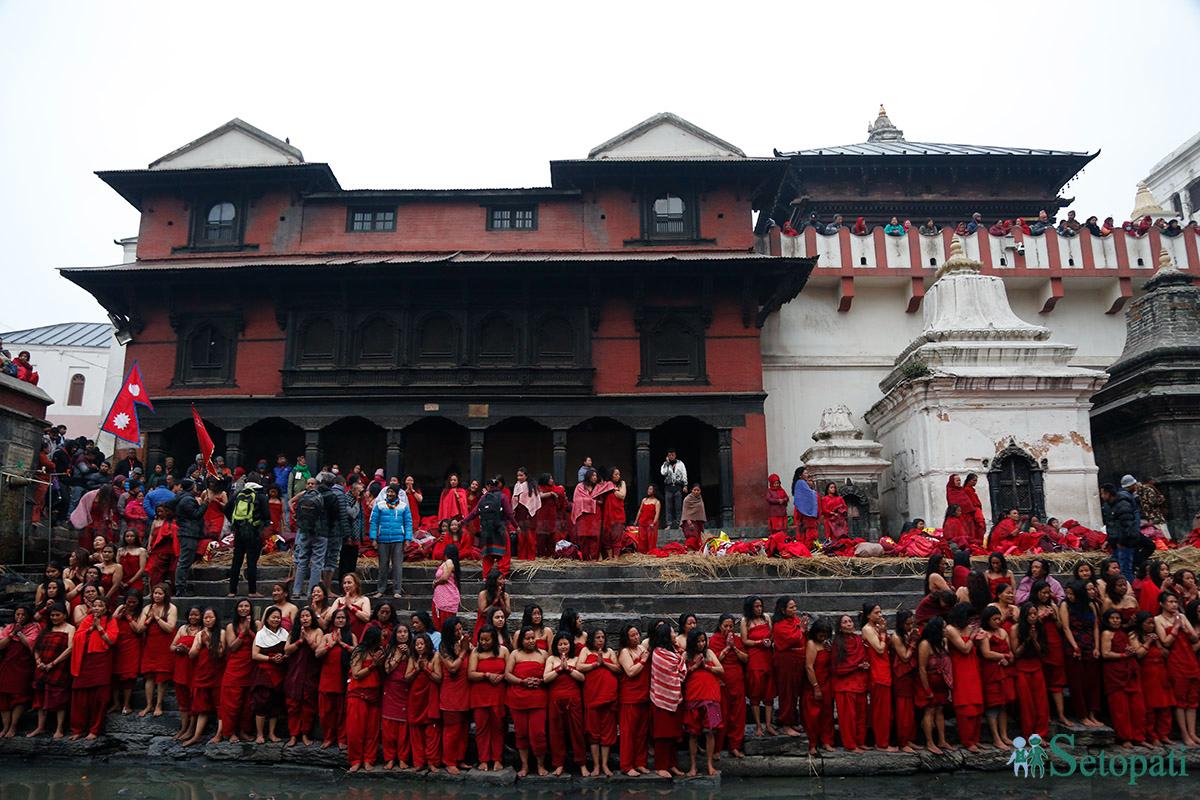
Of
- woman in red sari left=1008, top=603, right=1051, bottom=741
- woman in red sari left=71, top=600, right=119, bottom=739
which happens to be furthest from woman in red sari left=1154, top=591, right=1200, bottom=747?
woman in red sari left=71, top=600, right=119, bottom=739

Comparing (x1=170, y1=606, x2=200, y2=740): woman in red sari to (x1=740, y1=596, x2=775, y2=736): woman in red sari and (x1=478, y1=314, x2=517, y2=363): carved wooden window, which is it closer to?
(x1=740, y1=596, x2=775, y2=736): woman in red sari

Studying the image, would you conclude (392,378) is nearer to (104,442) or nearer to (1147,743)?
(104,442)

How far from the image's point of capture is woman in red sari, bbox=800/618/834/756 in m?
7.78

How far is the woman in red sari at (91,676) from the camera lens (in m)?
8.42

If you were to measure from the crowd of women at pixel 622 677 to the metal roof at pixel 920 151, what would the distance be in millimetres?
19593

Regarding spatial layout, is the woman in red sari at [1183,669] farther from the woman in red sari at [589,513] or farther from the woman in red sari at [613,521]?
the woman in red sari at [589,513]

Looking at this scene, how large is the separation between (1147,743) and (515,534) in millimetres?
9247

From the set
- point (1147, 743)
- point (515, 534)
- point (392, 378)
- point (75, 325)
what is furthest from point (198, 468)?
point (75, 325)

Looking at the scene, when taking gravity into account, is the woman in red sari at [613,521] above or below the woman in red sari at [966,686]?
above

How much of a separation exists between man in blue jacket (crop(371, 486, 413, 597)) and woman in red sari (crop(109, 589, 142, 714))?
2.98m

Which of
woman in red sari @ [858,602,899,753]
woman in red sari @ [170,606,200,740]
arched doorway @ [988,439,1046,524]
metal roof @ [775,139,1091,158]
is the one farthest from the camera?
metal roof @ [775,139,1091,158]

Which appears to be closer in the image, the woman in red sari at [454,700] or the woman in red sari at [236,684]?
the woman in red sari at [454,700]

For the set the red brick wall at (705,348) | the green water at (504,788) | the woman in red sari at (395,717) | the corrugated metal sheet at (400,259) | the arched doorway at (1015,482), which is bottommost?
the green water at (504,788)

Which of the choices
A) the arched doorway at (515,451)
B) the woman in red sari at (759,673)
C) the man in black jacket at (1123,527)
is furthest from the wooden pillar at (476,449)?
the man in black jacket at (1123,527)
